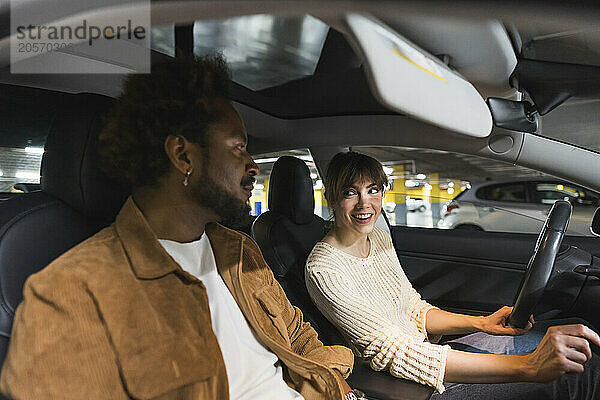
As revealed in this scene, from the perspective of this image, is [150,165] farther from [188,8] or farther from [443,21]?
[443,21]

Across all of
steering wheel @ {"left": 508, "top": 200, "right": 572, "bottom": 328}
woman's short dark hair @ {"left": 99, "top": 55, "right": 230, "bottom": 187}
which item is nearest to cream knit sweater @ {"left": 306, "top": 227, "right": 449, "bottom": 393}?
steering wheel @ {"left": 508, "top": 200, "right": 572, "bottom": 328}

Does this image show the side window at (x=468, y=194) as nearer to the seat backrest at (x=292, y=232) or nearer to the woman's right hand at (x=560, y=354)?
the seat backrest at (x=292, y=232)

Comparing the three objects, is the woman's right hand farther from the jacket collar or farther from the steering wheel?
the jacket collar

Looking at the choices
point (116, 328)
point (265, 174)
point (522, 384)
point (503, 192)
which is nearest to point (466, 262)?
point (503, 192)

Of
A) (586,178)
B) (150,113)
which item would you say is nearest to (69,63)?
(150,113)

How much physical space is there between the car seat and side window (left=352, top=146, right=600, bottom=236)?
21cm

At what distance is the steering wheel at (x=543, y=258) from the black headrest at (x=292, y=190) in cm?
56

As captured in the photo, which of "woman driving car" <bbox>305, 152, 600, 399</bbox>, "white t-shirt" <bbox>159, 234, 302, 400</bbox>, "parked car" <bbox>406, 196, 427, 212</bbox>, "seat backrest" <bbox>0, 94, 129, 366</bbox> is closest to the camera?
"seat backrest" <bbox>0, 94, 129, 366</bbox>

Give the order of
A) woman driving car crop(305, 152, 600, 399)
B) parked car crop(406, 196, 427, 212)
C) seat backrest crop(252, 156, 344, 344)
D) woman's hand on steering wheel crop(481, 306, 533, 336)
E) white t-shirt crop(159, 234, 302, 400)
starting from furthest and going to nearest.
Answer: parked car crop(406, 196, 427, 212), seat backrest crop(252, 156, 344, 344), woman's hand on steering wheel crop(481, 306, 533, 336), woman driving car crop(305, 152, 600, 399), white t-shirt crop(159, 234, 302, 400)

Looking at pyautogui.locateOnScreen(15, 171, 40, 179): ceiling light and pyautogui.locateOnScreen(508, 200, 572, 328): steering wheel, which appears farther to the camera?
pyautogui.locateOnScreen(508, 200, 572, 328): steering wheel

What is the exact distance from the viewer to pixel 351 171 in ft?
4.24

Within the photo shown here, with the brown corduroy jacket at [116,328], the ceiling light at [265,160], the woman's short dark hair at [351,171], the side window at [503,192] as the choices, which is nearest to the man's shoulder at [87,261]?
the brown corduroy jacket at [116,328]

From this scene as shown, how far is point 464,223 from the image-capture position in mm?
1486

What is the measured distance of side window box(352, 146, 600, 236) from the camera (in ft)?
3.97
